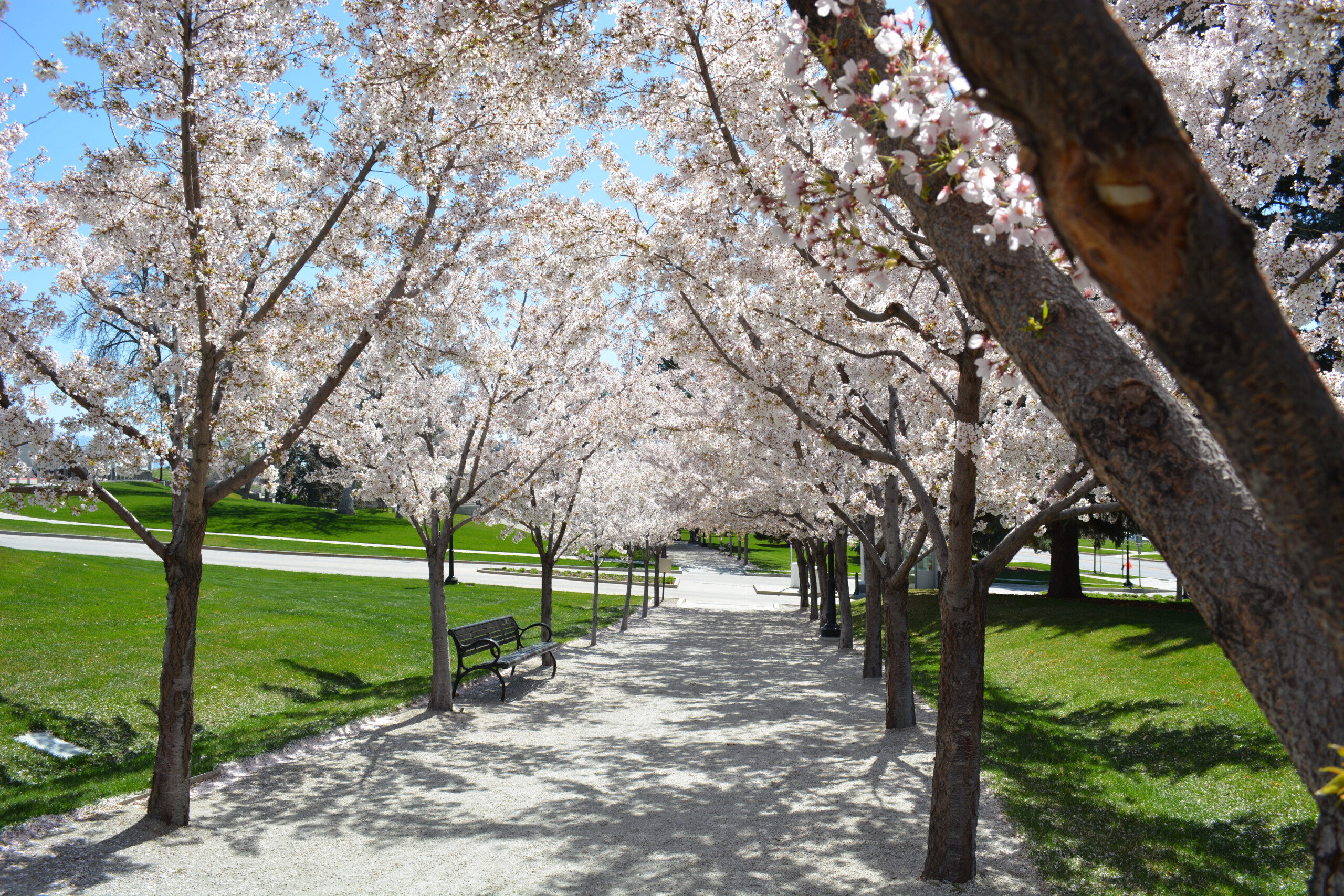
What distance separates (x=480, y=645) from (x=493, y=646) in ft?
0.66

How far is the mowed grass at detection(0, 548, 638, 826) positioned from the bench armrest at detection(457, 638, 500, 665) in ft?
2.97

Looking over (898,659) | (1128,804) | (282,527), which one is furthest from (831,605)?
(282,527)

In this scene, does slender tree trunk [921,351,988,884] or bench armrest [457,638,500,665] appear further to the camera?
bench armrest [457,638,500,665]

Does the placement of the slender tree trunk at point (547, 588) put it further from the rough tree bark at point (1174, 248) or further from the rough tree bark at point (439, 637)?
the rough tree bark at point (1174, 248)

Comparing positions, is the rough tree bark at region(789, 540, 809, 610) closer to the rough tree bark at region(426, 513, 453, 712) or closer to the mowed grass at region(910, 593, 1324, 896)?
the mowed grass at region(910, 593, 1324, 896)

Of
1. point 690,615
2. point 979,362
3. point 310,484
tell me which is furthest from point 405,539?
point 979,362

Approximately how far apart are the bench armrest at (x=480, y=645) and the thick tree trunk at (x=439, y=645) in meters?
0.82

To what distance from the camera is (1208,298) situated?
144 cm

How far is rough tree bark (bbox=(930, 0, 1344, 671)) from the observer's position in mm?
1390

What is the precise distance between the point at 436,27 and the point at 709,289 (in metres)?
3.06

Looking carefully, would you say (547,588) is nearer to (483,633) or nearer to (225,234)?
(483,633)

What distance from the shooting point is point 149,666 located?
10203mm

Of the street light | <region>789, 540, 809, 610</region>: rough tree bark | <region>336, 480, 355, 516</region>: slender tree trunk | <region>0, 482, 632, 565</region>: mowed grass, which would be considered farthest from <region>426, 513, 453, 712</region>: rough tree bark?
<region>336, 480, 355, 516</region>: slender tree trunk

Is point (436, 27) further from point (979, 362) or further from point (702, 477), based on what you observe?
point (702, 477)
